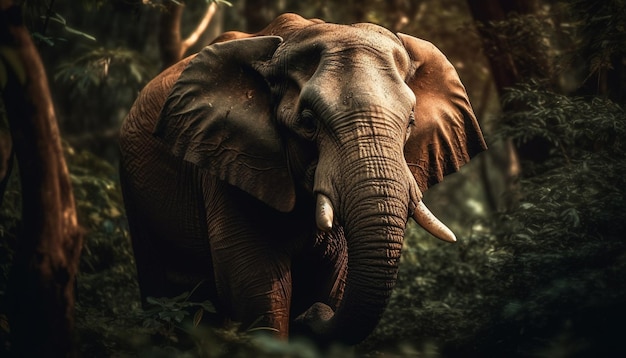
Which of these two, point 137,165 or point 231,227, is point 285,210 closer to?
point 231,227

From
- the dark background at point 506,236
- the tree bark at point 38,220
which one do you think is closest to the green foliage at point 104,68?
the dark background at point 506,236

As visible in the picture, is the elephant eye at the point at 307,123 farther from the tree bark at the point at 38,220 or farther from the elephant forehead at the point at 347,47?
the tree bark at the point at 38,220

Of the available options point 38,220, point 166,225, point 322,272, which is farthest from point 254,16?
point 38,220

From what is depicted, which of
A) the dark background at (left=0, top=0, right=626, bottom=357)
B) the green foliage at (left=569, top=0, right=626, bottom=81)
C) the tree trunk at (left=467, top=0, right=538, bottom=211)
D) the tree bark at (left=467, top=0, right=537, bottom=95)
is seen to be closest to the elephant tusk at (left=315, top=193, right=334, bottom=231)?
the dark background at (left=0, top=0, right=626, bottom=357)

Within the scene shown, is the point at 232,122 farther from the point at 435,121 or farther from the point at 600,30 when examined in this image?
the point at 600,30

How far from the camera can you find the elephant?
6320mm

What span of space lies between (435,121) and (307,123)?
1.09 metres

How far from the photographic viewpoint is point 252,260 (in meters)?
7.36

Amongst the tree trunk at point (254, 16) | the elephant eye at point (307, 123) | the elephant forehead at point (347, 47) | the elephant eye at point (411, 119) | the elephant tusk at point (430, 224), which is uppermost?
the elephant forehead at point (347, 47)

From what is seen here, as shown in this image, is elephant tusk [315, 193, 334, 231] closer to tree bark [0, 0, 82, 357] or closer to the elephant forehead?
the elephant forehead

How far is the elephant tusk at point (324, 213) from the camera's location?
623 cm

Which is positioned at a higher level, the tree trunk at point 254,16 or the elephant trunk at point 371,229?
the elephant trunk at point 371,229

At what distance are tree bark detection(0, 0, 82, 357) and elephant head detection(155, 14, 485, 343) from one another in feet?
4.98

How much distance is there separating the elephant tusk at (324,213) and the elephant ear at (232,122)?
2.25ft
